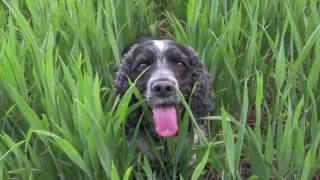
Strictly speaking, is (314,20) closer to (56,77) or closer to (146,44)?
(146,44)

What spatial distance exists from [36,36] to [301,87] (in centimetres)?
115

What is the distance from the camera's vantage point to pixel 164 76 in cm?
191

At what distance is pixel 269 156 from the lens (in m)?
1.58

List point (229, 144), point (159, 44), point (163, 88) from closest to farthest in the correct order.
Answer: point (229, 144) → point (163, 88) → point (159, 44)

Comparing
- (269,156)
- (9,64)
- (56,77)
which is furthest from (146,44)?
(269,156)

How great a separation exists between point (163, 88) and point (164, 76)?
0.09m

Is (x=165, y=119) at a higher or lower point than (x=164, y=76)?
lower

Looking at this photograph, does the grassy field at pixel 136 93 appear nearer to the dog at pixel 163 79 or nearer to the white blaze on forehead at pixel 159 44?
the dog at pixel 163 79

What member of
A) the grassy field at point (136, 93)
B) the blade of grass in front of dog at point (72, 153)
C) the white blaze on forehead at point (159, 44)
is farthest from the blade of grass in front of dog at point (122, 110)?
the white blaze on forehead at point (159, 44)

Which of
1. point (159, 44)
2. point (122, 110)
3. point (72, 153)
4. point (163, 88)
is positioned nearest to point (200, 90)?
point (159, 44)

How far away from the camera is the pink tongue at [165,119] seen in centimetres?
178

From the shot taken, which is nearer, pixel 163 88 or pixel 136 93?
pixel 136 93

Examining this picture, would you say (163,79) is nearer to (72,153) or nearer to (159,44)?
(159,44)

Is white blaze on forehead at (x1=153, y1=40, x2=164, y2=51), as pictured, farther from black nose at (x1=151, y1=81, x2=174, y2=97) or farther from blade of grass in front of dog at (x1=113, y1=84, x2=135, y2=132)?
blade of grass in front of dog at (x1=113, y1=84, x2=135, y2=132)
